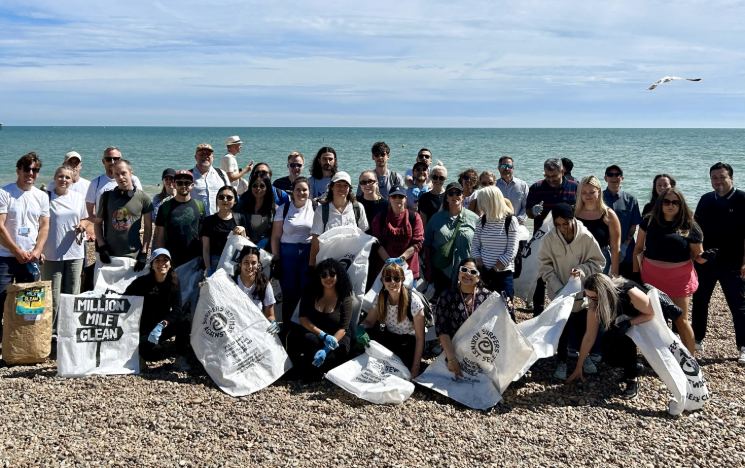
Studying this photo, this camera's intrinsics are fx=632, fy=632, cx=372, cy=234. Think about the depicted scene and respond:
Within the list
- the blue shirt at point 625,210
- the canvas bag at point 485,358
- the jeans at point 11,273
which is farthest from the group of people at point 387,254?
the blue shirt at point 625,210

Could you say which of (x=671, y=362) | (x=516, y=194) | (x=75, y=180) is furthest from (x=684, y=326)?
(x=75, y=180)

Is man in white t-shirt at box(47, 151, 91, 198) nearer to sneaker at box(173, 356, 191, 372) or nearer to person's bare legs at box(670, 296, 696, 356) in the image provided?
sneaker at box(173, 356, 191, 372)

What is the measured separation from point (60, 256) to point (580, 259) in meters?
4.65

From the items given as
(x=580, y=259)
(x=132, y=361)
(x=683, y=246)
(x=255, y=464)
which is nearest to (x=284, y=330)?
(x=132, y=361)

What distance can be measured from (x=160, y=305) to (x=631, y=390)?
4.01 m

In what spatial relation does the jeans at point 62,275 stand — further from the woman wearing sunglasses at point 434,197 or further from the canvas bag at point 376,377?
the woman wearing sunglasses at point 434,197

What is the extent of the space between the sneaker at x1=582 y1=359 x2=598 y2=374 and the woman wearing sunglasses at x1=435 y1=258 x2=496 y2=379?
3.71 ft

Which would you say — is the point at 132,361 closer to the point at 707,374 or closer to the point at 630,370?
the point at 630,370

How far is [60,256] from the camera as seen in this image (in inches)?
227

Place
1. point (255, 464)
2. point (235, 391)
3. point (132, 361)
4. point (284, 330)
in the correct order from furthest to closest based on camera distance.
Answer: point (284, 330) → point (132, 361) → point (235, 391) → point (255, 464)

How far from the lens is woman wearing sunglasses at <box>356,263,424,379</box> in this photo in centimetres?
530

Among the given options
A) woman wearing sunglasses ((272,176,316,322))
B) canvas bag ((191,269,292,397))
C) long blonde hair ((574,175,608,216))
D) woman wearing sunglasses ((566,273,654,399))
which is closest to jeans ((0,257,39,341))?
canvas bag ((191,269,292,397))

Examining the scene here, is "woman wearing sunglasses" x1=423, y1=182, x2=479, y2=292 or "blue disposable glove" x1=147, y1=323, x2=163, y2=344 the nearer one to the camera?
Answer: "blue disposable glove" x1=147, y1=323, x2=163, y2=344

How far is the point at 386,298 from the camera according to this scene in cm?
547
